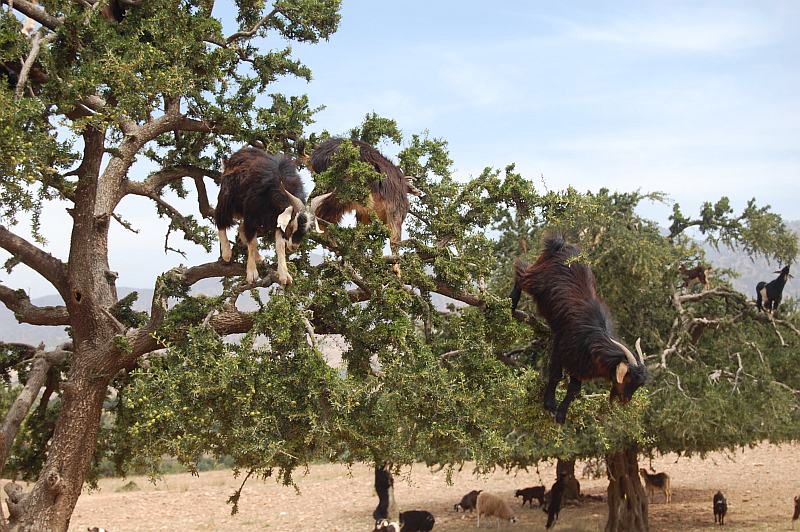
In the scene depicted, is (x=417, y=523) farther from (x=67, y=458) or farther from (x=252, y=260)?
(x=252, y=260)

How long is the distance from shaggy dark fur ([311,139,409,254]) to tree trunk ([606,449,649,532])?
9.34 m

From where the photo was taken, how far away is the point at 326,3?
9.74 m

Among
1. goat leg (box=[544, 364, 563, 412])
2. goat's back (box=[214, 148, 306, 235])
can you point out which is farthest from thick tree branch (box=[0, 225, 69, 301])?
goat leg (box=[544, 364, 563, 412])

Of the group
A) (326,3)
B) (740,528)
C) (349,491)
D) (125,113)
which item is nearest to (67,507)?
(125,113)

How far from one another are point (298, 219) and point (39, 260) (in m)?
3.64

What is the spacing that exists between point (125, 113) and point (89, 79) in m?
0.45

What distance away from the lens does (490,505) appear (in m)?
18.0

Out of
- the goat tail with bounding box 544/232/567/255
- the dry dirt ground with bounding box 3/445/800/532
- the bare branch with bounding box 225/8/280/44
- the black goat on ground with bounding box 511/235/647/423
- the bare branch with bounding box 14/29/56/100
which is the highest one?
the bare branch with bounding box 225/8/280/44

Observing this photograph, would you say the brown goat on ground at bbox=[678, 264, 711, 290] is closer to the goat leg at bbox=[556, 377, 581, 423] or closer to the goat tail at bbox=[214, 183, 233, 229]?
the goat leg at bbox=[556, 377, 581, 423]

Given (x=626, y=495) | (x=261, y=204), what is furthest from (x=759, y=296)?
(x=261, y=204)

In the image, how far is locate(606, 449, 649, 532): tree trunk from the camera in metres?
15.1

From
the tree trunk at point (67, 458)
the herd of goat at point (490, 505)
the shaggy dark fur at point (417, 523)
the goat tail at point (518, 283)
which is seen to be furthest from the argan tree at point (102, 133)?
the shaggy dark fur at point (417, 523)

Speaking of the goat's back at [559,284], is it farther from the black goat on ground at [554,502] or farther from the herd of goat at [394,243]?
the black goat on ground at [554,502]

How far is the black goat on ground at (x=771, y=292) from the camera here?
12.2 metres
